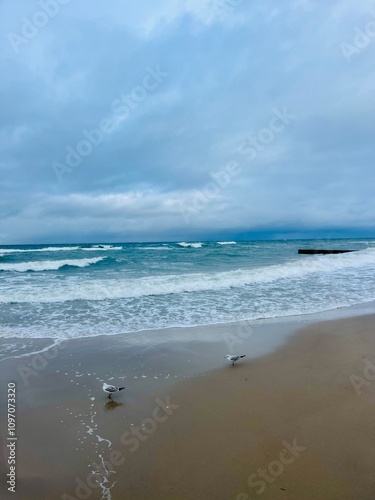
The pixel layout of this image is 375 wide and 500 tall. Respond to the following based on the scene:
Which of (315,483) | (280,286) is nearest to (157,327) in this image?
(315,483)

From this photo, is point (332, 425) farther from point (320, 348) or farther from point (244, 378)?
point (320, 348)

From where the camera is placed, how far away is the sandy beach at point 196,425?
293cm

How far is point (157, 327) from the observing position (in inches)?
327

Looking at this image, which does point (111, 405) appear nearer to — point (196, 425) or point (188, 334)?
point (196, 425)

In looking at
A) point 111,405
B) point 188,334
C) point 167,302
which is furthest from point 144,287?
point 111,405

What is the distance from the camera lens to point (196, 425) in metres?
3.86

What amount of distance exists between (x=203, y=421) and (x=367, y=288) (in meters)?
12.3

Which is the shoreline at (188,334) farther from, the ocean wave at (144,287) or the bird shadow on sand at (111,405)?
the ocean wave at (144,287)

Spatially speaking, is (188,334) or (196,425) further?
(188,334)

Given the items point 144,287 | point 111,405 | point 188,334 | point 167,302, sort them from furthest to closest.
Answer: point 144,287
point 167,302
point 188,334
point 111,405

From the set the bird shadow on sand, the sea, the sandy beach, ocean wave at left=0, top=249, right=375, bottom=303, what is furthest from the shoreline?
ocean wave at left=0, top=249, right=375, bottom=303

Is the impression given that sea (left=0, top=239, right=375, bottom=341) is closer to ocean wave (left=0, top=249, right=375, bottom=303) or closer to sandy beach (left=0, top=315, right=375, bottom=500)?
ocean wave (left=0, top=249, right=375, bottom=303)

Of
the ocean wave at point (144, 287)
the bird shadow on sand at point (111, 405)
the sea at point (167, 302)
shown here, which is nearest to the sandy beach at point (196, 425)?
the bird shadow on sand at point (111, 405)

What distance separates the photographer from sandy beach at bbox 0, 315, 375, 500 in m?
2.93
